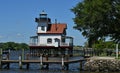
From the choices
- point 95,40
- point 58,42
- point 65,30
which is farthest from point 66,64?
point 65,30

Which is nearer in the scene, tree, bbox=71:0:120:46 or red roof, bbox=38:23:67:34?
tree, bbox=71:0:120:46

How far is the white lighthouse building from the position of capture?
365 feet

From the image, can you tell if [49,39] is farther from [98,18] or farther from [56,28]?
[98,18]

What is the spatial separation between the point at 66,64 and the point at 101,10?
30.7 ft

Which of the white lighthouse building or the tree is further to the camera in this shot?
the white lighthouse building

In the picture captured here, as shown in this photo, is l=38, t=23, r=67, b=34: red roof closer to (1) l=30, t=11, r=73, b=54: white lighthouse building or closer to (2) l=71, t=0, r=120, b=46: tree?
(1) l=30, t=11, r=73, b=54: white lighthouse building

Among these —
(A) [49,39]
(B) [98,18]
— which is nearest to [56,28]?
(A) [49,39]

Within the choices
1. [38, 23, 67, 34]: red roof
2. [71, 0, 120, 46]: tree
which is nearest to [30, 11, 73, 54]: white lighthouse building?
[38, 23, 67, 34]: red roof

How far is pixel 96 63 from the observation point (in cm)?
5803

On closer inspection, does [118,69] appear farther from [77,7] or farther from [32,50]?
[32,50]

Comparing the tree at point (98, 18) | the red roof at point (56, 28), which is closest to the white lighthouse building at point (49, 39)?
the red roof at point (56, 28)

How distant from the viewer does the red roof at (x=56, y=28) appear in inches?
4486

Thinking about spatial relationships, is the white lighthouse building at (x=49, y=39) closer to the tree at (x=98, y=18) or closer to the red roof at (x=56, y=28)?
the red roof at (x=56, y=28)

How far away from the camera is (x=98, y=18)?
203 feet
